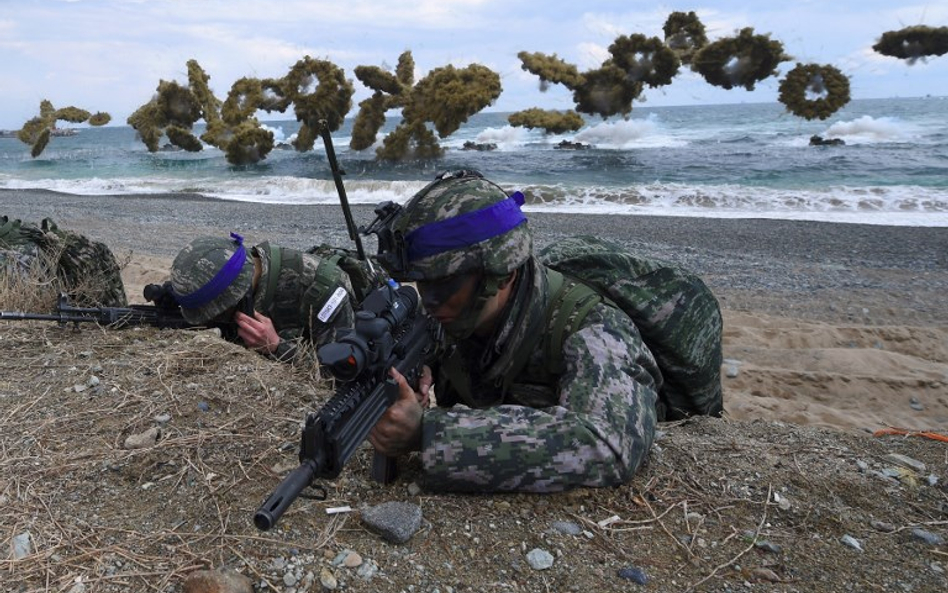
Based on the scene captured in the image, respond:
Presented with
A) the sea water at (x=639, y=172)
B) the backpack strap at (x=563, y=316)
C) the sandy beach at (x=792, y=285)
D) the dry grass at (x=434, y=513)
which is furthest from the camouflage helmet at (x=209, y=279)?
the sea water at (x=639, y=172)

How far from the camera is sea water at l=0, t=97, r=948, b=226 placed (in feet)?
50.1

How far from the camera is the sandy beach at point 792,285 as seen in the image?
208 inches

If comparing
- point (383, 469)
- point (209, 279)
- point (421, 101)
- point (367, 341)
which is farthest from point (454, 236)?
point (421, 101)

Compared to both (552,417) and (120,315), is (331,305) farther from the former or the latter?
(120,315)

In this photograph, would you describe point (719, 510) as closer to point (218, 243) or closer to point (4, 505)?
point (4, 505)

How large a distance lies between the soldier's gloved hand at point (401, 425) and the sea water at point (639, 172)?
13106mm

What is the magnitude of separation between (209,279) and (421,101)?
2611cm

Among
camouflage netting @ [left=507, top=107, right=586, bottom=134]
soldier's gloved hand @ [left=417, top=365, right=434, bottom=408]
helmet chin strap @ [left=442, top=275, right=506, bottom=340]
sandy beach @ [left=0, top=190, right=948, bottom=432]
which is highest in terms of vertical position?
camouflage netting @ [left=507, top=107, right=586, bottom=134]

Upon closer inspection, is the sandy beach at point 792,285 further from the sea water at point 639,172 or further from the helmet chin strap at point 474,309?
the helmet chin strap at point 474,309

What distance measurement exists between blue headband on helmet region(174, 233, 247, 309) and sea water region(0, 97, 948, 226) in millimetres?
11962

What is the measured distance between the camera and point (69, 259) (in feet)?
17.6

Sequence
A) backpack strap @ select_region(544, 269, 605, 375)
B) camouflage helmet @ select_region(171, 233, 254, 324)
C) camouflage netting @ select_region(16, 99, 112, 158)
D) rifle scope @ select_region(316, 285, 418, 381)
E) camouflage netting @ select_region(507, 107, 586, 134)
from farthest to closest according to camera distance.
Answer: camouflage netting @ select_region(16, 99, 112, 158) → camouflage netting @ select_region(507, 107, 586, 134) → camouflage helmet @ select_region(171, 233, 254, 324) → backpack strap @ select_region(544, 269, 605, 375) → rifle scope @ select_region(316, 285, 418, 381)

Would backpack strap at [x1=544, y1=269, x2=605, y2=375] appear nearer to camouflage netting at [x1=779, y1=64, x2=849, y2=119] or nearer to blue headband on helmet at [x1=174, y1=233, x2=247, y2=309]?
blue headband on helmet at [x1=174, y1=233, x2=247, y2=309]

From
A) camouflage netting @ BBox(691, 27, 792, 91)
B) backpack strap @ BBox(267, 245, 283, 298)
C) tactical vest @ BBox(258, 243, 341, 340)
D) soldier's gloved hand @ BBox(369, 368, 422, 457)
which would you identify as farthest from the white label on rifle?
camouflage netting @ BBox(691, 27, 792, 91)
